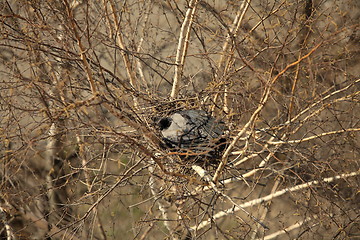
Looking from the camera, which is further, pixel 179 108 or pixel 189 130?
pixel 179 108

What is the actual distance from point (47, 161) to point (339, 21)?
386 centimetres

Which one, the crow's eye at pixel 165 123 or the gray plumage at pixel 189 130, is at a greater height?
the crow's eye at pixel 165 123

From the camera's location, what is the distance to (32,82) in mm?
2549

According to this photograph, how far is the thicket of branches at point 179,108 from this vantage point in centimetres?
294

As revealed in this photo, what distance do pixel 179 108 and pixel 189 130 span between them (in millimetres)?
275

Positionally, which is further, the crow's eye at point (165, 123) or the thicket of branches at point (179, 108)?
the crow's eye at point (165, 123)

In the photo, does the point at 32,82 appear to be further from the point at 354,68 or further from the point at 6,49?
the point at 354,68

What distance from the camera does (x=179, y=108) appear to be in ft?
10.9

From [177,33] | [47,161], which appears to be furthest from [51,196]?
[177,33]

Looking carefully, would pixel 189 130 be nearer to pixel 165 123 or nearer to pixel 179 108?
pixel 165 123

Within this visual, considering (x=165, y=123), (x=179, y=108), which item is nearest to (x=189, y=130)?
(x=165, y=123)

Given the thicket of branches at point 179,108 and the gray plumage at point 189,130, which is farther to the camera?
the gray plumage at point 189,130

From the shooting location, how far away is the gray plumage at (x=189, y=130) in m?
3.09

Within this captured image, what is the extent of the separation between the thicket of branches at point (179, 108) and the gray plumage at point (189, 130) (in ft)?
0.31
